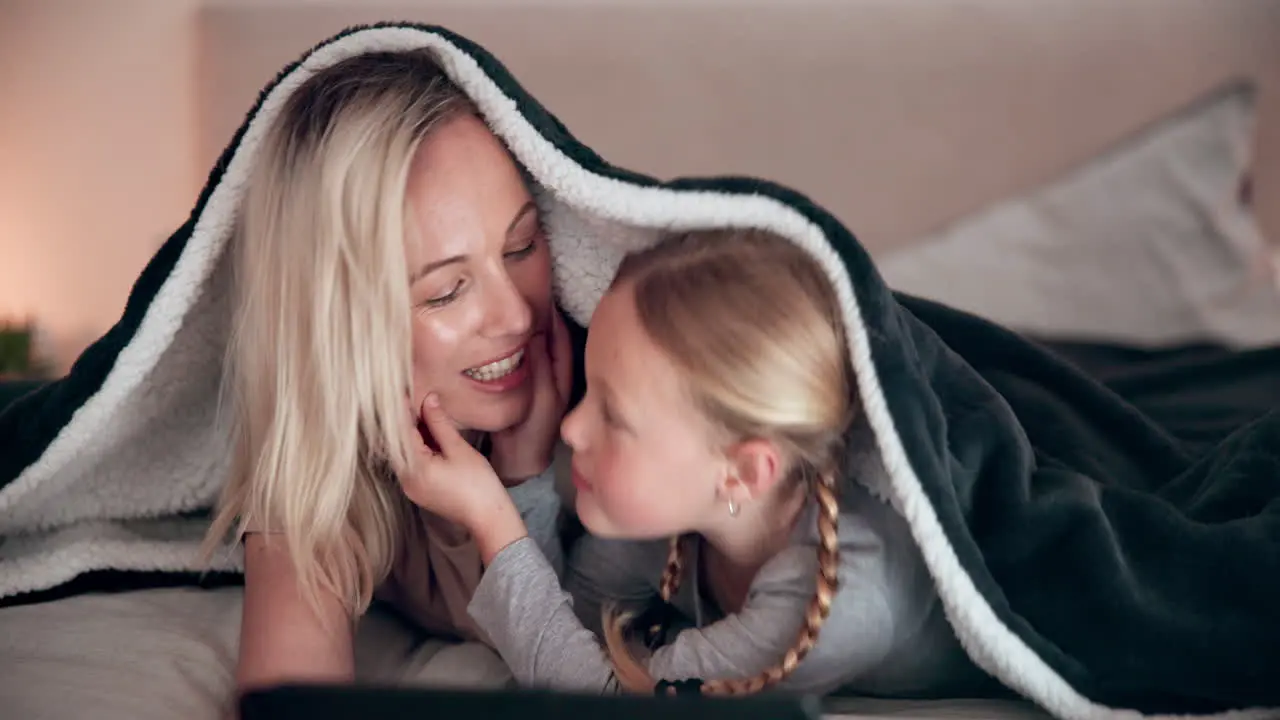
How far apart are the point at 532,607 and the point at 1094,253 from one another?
4.39ft

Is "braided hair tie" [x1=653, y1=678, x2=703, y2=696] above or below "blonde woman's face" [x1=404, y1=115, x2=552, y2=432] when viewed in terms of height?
below

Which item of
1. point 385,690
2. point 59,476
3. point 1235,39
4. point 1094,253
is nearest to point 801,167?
point 1094,253

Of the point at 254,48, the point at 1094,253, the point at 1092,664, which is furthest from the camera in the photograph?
the point at 254,48

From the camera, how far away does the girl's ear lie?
864 millimetres

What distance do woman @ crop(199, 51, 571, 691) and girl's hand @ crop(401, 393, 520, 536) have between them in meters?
0.02

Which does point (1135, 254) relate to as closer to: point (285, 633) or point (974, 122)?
point (974, 122)

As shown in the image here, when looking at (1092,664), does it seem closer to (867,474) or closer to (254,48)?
(867,474)

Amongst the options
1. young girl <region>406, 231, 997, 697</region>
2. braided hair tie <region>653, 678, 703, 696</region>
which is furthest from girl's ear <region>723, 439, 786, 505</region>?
braided hair tie <region>653, 678, 703, 696</region>

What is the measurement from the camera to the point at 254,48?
6.64 feet

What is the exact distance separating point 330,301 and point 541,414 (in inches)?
9.2

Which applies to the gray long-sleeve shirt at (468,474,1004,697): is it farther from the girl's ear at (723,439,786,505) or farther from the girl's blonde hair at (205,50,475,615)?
the girl's blonde hair at (205,50,475,615)

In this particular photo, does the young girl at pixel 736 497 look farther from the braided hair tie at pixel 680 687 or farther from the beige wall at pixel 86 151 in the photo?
the beige wall at pixel 86 151

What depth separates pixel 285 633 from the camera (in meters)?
0.91

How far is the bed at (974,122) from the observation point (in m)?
1.85
